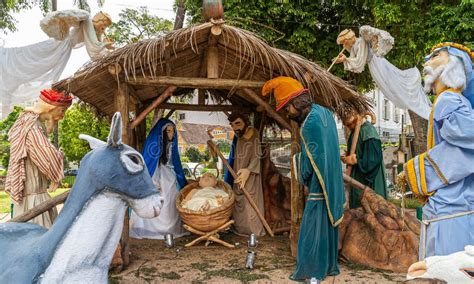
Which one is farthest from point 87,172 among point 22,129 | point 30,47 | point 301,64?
point 30,47

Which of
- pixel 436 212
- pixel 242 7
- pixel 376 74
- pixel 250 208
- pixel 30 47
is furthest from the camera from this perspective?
pixel 242 7

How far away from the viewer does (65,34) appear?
5.27 meters

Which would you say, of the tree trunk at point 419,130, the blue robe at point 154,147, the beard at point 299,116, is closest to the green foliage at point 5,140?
the blue robe at point 154,147

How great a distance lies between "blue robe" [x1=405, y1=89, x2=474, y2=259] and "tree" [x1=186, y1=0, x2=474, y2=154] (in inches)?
268

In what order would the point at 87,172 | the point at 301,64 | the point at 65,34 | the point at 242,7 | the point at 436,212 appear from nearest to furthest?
the point at 87,172
the point at 436,212
the point at 301,64
the point at 65,34
the point at 242,7

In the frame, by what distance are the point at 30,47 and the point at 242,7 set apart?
248 inches

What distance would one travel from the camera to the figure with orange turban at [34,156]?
11.0ft

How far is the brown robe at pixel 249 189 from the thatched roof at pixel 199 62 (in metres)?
A: 1.24

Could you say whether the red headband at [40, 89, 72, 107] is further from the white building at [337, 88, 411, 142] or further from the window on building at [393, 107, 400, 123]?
the window on building at [393, 107, 400, 123]

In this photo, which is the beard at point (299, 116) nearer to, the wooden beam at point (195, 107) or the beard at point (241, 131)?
the beard at point (241, 131)

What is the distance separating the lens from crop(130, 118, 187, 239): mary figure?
5852mm

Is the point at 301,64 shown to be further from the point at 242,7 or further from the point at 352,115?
the point at 242,7

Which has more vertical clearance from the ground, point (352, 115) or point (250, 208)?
point (352, 115)

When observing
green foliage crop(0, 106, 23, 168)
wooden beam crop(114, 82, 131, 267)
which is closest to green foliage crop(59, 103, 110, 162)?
green foliage crop(0, 106, 23, 168)
